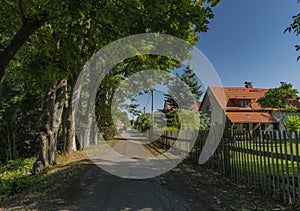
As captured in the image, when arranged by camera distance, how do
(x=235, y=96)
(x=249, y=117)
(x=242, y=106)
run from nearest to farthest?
1. (x=249, y=117)
2. (x=242, y=106)
3. (x=235, y=96)

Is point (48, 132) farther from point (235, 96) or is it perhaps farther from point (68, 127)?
point (235, 96)

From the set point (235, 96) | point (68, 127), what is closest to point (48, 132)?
point (68, 127)

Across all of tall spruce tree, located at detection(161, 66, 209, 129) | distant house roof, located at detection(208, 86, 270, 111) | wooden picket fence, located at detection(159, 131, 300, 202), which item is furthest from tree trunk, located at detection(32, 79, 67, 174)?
distant house roof, located at detection(208, 86, 270, 111)

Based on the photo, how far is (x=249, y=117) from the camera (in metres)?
26.8

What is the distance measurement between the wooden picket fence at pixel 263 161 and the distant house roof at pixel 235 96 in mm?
22623

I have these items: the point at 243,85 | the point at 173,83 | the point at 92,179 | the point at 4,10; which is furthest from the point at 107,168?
the point at 243,85

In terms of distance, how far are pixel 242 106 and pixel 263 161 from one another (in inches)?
1027

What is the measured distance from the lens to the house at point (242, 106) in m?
26.2

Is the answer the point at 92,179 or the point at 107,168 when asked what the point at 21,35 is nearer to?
the point at 92,179

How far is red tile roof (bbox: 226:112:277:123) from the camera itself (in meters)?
25.9

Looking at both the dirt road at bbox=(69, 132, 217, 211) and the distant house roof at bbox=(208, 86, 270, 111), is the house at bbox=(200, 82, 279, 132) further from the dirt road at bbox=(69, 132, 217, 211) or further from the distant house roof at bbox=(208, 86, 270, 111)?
the dirt road at bbox=(69, 132, 217, 211)

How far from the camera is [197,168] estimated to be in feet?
24.3

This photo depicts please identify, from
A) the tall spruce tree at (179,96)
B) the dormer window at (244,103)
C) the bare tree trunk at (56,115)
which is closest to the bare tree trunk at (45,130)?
the bare tree trunk at (56,115)

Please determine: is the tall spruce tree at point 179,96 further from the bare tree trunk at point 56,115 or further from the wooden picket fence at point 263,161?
the wooden picket fence at point 263,161
